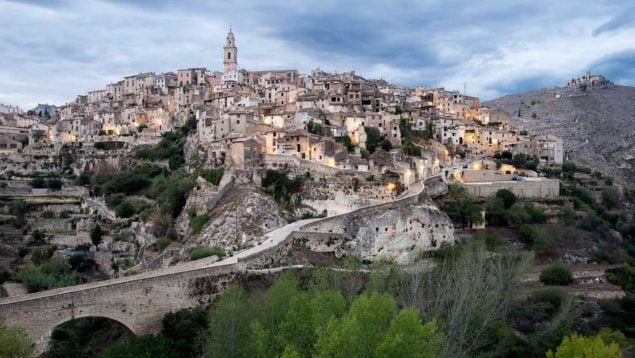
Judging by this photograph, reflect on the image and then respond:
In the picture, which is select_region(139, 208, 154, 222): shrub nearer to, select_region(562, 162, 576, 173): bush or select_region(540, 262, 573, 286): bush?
select_region(540, 262, 573, 286): bush

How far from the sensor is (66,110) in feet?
258

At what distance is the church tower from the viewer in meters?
68.7

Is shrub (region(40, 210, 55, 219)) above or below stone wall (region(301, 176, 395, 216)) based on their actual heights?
below

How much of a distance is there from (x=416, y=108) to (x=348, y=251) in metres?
33.1

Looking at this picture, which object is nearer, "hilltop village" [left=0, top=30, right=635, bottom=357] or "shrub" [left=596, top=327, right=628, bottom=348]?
"hilltop village" [left=0, top=30, right=635, bottom=357]

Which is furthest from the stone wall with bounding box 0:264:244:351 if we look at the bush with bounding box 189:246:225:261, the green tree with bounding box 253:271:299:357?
the green tree with bounding box 253:271:299:357

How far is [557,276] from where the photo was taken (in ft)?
103

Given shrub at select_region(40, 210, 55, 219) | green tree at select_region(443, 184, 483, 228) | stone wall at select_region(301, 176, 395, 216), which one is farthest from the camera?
shrub at select_region(40, 210, 55, 219)

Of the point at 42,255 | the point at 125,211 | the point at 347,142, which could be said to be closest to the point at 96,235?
the point at 125,211

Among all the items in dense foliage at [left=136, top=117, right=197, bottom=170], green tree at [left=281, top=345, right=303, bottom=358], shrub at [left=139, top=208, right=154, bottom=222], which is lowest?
shrub at [left=139, top=208, right=154, bottom=222]

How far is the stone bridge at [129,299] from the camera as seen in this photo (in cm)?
1681

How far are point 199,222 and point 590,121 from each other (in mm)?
84879

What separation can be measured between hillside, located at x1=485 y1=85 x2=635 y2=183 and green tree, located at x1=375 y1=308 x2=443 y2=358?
67.1 meters

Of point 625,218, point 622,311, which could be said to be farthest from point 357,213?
point 625,218
